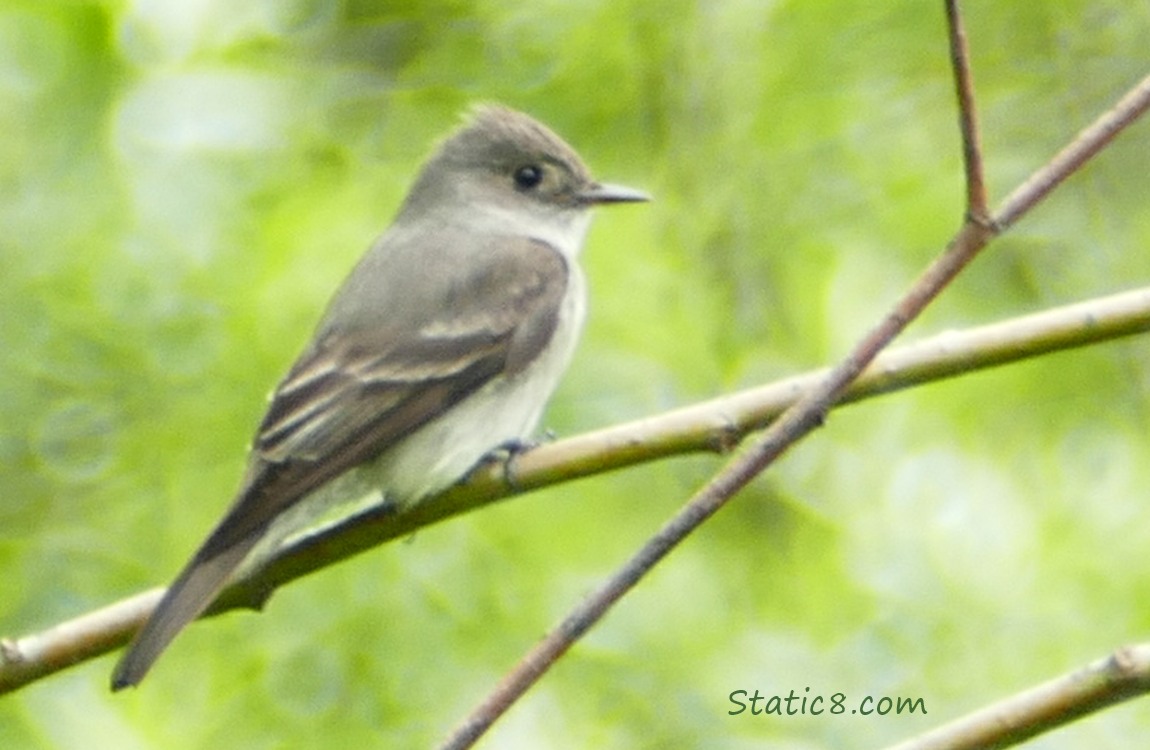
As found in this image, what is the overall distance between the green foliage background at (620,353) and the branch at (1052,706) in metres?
2.41

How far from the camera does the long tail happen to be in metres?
3.03

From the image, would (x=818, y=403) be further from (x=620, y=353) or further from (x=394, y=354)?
(x=620, y=353)

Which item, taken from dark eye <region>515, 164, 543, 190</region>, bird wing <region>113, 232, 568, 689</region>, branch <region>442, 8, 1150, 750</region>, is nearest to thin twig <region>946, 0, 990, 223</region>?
branch <region>442, 8, 1150, 750</region>

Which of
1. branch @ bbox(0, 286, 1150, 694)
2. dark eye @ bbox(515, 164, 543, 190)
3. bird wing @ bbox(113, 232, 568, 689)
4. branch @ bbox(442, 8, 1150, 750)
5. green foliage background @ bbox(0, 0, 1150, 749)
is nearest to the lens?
branch @ bbox(442, 8, 1150, 750)

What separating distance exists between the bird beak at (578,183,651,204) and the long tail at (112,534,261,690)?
69.7 inches

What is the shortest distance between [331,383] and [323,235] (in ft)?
3.64

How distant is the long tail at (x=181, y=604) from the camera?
3.03 meters

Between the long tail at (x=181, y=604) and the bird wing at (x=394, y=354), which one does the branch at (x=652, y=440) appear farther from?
the bird wing at (x=394, y=354)

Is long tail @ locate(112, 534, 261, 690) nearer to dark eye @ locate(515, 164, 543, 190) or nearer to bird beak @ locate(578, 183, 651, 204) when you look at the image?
bird beak @ locate(578, 183, 651, 204)

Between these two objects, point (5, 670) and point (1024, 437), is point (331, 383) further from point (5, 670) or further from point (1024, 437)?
point (1024, 437)

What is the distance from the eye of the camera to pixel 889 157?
6000mm

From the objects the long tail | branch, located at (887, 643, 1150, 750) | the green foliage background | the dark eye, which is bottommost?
the green foliage background

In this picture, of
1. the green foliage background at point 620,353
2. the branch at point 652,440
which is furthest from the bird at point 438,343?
the green foliage background at point 620,353

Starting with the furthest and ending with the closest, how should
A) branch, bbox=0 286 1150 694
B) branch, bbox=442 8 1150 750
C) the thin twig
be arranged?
branch, bbox=0 286 1150 694 → the thin twig → branch, bbox=442 8 1150 750
